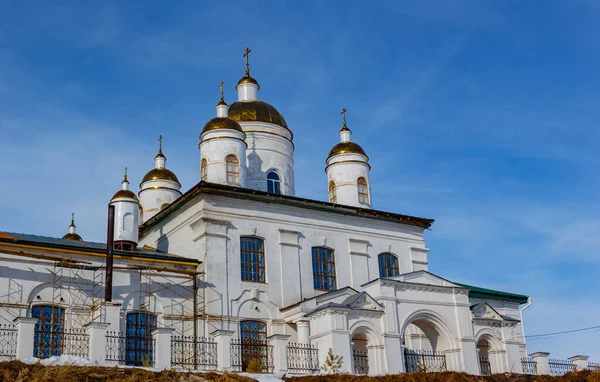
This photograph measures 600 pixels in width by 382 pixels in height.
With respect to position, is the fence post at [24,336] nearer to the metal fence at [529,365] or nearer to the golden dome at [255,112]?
the golden dome at [255,112]

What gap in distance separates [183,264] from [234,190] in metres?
3.16

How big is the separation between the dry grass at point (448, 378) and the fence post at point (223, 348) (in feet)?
5.68

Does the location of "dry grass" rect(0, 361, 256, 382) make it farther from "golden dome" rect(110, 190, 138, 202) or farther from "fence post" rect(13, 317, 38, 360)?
"golden dome" rect(110, 190, 138, 202)

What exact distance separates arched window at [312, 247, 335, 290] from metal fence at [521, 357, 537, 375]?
731 centimetres

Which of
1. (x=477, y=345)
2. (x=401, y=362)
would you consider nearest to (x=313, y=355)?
(x=401, y=362)

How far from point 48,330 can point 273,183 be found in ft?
38.5

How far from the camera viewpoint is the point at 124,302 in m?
22.8

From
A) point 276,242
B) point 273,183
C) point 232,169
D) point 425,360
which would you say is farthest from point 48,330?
point 425,360

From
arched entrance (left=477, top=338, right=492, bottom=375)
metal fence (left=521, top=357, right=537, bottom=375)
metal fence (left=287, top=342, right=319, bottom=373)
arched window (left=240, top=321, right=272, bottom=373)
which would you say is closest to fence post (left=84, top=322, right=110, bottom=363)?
metal fence (left=287, top=342, right=319, bottom=373)

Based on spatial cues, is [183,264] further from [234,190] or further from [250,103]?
[250,103]

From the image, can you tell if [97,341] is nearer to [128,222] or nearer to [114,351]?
[114,351]

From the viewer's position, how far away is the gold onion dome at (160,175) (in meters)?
32.6

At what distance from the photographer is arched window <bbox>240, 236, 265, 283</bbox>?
25141 mm

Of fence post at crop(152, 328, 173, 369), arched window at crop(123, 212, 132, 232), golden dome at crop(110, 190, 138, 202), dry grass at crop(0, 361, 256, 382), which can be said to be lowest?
dry grass at crop(0, 361, 256, 382)
